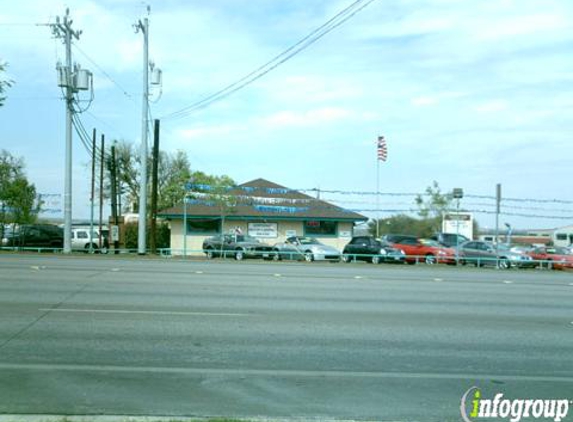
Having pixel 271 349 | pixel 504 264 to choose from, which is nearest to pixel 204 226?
pixel 504 264

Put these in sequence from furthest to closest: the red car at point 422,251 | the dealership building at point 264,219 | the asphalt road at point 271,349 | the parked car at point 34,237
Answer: the dealership building at point 264,219 < the parked car at point 34,237 < the red car at point 422,251 < the asphalt road at point 271,349

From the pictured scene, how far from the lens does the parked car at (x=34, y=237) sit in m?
37.2

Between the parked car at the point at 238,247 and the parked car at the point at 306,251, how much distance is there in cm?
68

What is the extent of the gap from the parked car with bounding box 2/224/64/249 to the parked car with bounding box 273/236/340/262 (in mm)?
13902

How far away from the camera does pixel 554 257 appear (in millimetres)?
34312

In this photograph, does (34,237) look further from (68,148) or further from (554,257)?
(554,257)

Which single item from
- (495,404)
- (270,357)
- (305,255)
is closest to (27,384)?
(270,357)

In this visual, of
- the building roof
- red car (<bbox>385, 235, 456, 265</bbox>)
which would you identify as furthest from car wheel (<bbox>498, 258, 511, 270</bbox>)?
the building roof

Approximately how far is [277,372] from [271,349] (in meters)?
1.20

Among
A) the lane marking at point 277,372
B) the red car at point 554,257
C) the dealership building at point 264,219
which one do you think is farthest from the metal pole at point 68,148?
the lane marking at point 277,372

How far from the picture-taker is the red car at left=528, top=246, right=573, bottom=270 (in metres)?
32.7

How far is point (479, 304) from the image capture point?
46.7 feet

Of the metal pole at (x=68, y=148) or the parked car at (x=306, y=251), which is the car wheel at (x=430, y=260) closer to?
the parked car at (x=306, y=251)

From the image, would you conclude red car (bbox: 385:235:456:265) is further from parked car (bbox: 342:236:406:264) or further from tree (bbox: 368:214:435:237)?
tree (bbox: 368:214:435:237)
